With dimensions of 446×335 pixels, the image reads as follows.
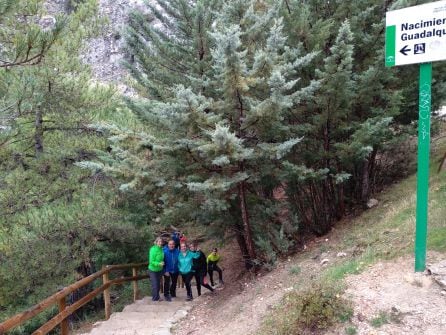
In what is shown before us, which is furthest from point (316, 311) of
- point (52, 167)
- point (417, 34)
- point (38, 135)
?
point (38, 135)

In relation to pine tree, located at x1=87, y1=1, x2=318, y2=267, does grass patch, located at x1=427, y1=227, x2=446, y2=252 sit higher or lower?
lower

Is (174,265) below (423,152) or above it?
below

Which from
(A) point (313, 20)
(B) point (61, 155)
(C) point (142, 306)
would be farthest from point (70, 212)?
(A) point (313, 20)

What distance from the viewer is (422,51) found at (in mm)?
4898

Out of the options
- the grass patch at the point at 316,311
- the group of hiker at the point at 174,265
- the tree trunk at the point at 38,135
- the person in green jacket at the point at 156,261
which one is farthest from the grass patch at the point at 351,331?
the tree trunk at the point at 38,135

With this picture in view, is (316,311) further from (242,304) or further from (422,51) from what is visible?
(422,51)

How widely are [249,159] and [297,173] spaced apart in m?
0.94

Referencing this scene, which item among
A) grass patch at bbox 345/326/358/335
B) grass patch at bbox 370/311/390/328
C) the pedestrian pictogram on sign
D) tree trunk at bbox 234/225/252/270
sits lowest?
tree trunk at bbox 234/225/252/270

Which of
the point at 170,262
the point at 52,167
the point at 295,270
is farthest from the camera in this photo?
the point at 52,167

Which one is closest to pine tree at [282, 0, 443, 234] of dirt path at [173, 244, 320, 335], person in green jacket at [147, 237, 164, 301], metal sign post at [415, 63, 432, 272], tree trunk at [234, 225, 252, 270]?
tree trunk at [234, 225, 252, 270]

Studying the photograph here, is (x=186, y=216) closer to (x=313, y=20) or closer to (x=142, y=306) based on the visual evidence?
(x=142, y=306)

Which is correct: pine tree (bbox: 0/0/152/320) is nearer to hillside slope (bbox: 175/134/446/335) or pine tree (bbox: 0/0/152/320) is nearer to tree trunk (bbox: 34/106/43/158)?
tree trunk (bbox: 34/106/43/158)

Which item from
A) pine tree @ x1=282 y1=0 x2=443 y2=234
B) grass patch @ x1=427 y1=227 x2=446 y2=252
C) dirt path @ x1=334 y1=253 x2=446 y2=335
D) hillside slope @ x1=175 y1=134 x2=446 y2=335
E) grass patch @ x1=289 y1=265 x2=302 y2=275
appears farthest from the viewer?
pine tree @ x1=282 y1=0 x2=443 y2=234

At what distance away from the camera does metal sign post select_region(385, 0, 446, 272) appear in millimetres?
4805
